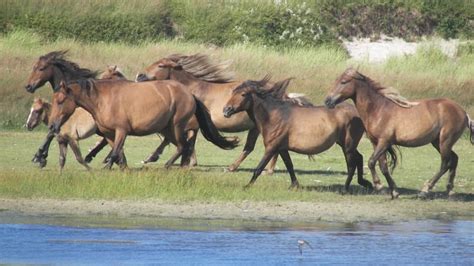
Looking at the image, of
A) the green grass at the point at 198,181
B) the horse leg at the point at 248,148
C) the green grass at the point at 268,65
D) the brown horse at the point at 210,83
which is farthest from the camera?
the green grass at the point at 268,65

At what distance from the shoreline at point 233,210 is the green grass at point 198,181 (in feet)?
0.93

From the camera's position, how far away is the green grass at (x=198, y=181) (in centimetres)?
1986

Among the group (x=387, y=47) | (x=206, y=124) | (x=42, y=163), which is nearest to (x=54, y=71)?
(x=42, y=163)

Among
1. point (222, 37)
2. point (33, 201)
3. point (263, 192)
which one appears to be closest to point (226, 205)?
point (263, 192)

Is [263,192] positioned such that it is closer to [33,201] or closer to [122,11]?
[33,201]

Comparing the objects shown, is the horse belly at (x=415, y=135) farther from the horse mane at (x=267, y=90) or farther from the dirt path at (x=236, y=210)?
the horse mane at (x=267, y=90)

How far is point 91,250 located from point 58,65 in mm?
7723

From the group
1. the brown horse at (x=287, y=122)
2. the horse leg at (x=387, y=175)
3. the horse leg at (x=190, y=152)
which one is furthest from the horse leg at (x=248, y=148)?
the horse leg at (x=387, y=175)

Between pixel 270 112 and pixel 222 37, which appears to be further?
pixel 222 37

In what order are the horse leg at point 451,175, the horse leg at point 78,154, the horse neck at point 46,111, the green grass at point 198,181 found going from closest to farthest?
the green grass at point 198,181 → the horse leg at point 451,175 → the horse leg at point 78,154 → the horse neck at point 46,111

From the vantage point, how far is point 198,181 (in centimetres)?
2052

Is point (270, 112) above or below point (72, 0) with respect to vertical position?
above

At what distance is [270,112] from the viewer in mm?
20812

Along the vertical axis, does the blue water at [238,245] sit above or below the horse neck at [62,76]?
above
